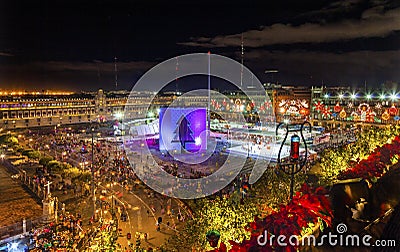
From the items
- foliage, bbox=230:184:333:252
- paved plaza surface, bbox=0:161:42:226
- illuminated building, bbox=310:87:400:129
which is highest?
illuminated building, bbox=310:87:400:129

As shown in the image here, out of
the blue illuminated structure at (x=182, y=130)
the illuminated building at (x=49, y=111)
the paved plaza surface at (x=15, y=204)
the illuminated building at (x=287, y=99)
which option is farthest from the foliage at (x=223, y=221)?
the illuminated building at (x=49, y=111)

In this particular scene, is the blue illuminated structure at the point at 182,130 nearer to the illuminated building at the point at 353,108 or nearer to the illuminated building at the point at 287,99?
the illuminated building at the point at 353,108

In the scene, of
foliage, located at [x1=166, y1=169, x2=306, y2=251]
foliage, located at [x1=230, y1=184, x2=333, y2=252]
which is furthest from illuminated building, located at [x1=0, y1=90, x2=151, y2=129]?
foliage, located at [x1=230, y1=184, x2=333, y2=252]

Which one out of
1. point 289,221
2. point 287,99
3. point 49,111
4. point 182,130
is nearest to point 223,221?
point 289,221

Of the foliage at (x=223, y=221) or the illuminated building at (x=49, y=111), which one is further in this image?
the illuminated building at (x=49, y=111)

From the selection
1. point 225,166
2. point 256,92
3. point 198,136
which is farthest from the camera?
point 256,92

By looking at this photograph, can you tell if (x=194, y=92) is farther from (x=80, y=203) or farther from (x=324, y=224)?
(x=324, y=224)

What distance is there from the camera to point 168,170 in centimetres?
2134

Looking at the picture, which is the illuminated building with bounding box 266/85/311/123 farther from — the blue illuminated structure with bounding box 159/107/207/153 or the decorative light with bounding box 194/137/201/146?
the decorative light with bounding box 194/137/201/146

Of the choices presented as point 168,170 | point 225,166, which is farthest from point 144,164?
point 225,166

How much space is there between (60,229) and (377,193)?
35.3 ft

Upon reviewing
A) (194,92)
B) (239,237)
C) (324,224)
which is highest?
(194,92)

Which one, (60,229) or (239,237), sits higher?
(239,237)

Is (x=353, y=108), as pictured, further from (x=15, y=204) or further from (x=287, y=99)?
(x=15, y=204)
